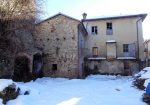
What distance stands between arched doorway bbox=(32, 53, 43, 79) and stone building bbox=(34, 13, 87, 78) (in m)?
0.55

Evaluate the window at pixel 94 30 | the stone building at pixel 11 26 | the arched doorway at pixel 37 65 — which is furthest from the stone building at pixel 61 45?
the stone building at pixel 11 26

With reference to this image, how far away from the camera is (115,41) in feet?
99.6

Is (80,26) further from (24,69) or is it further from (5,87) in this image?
(5,87)

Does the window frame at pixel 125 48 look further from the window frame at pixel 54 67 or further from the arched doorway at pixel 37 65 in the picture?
the arched doorway at pixel 37 65

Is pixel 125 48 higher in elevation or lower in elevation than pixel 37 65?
higher

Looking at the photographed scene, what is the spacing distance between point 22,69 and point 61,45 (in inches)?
223

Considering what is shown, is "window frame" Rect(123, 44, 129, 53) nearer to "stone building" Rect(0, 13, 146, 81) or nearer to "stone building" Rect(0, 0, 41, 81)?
"stone building" Rect(0, 13, 146, 81)

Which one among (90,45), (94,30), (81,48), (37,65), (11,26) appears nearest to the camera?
(11,26)

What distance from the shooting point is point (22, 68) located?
83.1 feet

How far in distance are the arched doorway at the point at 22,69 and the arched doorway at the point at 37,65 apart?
4.49 feet

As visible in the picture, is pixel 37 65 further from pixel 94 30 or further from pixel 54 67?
pixel 94 30

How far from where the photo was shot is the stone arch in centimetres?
2395

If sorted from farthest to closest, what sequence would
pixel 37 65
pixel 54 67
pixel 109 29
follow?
pixel 109 29 → pixel 54 67 → pixel 37 65

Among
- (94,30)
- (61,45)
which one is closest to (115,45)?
(94,30)
